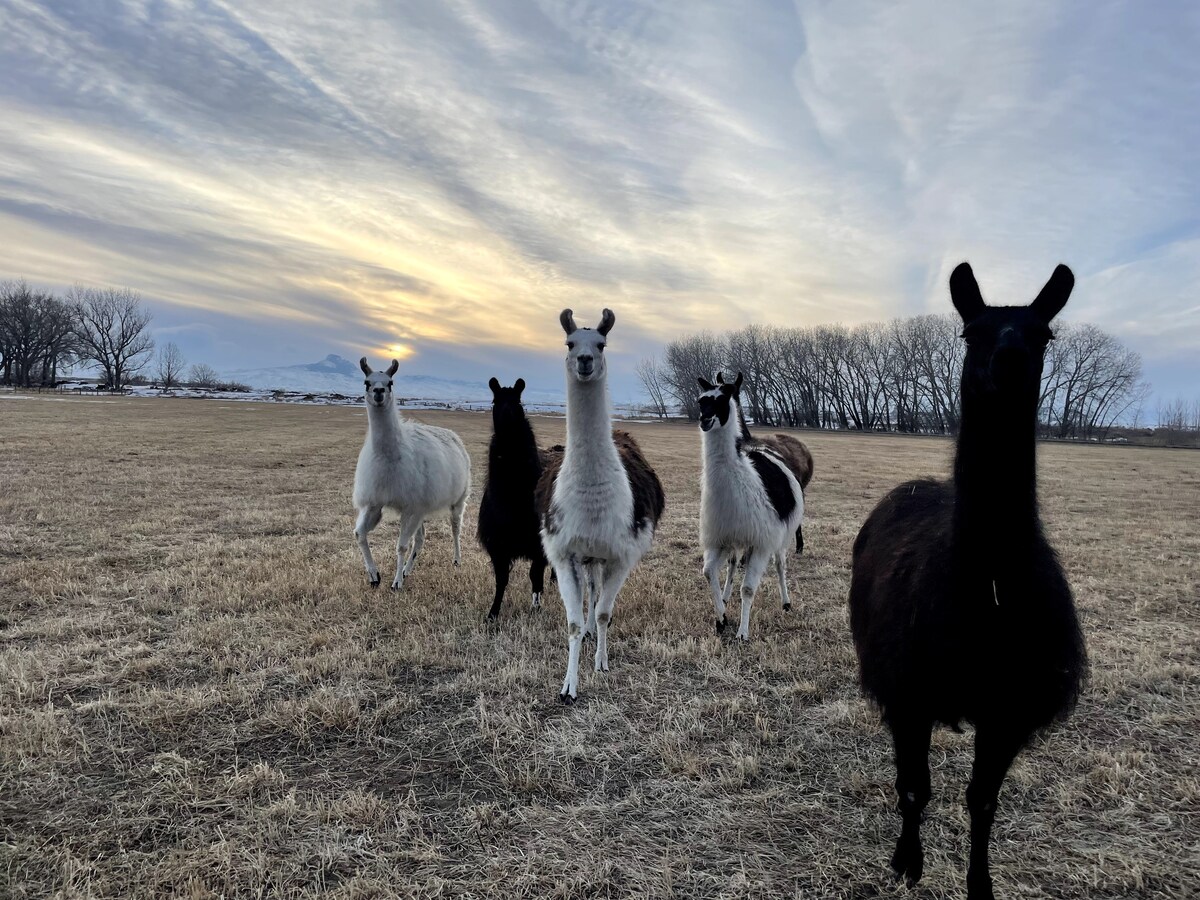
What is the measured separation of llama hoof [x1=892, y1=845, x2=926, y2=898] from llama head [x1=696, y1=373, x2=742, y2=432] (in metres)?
3.25

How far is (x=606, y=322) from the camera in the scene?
13.9 feet

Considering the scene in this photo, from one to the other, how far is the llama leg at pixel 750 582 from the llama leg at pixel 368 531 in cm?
356

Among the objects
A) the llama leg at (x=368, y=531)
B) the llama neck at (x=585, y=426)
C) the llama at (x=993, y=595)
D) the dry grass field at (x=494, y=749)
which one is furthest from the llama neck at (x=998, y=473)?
the llama leg at (x=368, y=531)

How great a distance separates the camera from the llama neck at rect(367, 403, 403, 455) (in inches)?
247

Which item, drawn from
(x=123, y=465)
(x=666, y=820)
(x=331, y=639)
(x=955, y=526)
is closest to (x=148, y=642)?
(x=331, y=639)

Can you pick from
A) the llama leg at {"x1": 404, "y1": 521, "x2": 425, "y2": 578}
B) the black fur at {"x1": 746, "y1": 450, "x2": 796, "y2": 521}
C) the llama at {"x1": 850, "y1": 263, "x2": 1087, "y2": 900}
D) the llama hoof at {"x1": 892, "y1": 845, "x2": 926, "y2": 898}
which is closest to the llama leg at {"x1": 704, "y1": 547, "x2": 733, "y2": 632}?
the black fur at {"x1": 746, "y1": 450, "x2": 796, "y2": 521}

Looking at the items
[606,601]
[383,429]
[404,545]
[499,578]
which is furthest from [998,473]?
[383,429]

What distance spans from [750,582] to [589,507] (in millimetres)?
1772

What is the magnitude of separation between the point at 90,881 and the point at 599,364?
3.49 meters

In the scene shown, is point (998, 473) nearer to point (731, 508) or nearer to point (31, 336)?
point (731, 508)

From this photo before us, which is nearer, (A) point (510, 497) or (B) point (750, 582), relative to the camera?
(B) point (750, 582)

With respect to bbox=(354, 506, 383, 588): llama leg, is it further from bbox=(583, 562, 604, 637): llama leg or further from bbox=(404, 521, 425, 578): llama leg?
bbox=(583, 562, 604, 637): llama leg

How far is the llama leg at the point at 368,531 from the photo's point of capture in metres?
5.89

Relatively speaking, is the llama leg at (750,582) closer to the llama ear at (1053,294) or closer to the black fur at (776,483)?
the black fur at (776,483)
